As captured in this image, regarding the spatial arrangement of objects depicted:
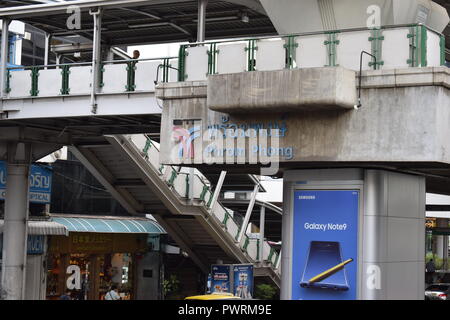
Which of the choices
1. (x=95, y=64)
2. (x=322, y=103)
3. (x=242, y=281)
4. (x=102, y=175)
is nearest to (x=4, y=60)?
(x=95, y=64)

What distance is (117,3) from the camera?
24641mm

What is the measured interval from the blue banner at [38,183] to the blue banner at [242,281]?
10764mm

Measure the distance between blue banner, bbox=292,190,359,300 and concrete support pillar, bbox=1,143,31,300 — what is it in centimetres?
1517

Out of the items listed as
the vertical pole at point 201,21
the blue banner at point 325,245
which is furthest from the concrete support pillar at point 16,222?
the blue banner at point 325,245

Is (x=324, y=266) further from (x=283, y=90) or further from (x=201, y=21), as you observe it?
(x=201, y=21)

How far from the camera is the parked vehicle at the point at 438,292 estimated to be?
117 ft

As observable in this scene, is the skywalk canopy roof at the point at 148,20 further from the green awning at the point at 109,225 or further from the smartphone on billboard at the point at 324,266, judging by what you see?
the smartphone on billboard at the point at 324,266

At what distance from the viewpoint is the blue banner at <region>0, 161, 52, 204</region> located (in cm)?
3325

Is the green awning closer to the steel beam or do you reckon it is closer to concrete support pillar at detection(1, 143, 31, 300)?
the steel beam

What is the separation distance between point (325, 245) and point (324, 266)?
1.48 ft

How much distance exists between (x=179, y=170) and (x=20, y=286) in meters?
7.10

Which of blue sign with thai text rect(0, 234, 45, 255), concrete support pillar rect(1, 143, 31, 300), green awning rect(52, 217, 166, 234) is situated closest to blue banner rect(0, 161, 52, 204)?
green awning rect(52, 217, 166, 234)

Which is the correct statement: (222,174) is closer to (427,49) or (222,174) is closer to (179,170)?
(179,170)

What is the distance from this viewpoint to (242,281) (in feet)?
88.9
